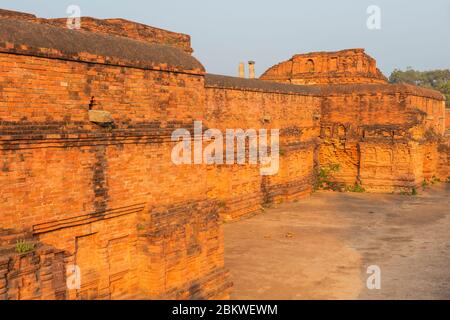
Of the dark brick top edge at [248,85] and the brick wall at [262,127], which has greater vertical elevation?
the dark brick top edge at [248,85]

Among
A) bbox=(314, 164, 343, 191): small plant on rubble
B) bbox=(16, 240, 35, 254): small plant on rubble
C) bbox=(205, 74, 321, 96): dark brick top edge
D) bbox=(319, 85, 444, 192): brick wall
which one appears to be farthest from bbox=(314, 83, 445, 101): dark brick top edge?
bbox=(16, 240, 35, 254): small plant on rubble

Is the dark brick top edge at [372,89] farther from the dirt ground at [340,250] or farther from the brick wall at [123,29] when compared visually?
the brick wall at [123,29]

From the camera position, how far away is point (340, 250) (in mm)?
10977

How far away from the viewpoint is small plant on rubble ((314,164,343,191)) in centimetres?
2005

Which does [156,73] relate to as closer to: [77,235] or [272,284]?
[77,235]

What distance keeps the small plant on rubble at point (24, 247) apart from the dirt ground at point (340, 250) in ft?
12.4

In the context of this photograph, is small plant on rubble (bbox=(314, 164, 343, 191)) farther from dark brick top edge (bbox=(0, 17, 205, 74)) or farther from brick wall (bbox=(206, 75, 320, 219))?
dark brick top edge (bbox=(0, 17, 205, 74))

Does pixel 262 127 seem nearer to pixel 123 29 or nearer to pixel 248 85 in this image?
pixel 248 85

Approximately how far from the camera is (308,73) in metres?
25.3

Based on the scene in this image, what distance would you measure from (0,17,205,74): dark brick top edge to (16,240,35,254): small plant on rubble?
6.55 ft

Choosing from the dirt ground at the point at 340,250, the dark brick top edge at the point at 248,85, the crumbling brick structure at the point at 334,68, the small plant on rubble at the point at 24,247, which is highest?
the crumbling brick structure at the point at 334,68

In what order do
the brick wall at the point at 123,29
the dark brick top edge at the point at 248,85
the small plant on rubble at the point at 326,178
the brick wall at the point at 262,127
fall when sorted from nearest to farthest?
1. the brick wall at the point at 123,29
2. the dark brick top edge at the point at 248,85
3. the brick wall at the point at 262,127
4. the small plant on rubble at the point at 326,178

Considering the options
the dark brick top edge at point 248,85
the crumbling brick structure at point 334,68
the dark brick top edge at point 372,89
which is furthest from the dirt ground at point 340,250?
the crumbling brick structure at point 334,68

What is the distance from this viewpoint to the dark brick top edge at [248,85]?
1350 cm
